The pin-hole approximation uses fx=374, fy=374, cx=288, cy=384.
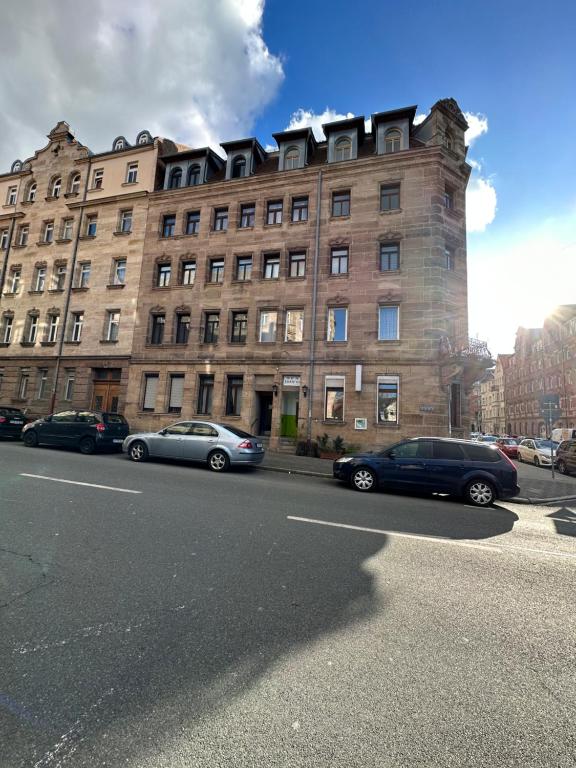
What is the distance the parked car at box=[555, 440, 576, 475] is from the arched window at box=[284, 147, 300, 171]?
20524 millimetres

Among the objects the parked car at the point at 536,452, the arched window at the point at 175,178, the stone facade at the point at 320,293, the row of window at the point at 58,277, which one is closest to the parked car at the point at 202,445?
the stone facade at the point at 320,293

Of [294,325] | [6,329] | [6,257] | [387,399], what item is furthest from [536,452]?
[6,257]

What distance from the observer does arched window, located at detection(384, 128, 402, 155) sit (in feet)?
64.5

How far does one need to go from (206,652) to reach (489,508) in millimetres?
8210

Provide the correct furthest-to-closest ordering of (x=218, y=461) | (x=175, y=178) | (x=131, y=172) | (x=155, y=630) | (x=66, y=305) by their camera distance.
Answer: (x=131, y=172) → (x=66, y=305) → (x=175, y=178) → (x=218, y=461) → (x=155, y=630)

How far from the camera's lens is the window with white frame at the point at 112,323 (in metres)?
22.9

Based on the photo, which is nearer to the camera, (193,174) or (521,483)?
(521,483)

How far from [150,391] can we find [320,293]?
11133mm

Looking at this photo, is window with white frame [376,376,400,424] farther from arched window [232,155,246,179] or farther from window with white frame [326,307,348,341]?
arched window [232,155,246,179]

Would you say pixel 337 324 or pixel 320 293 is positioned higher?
pixel 320 293

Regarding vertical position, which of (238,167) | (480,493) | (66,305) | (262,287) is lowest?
(480,493)

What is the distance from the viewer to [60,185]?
87.9 feet

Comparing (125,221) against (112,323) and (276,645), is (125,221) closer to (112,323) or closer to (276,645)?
(112,323)

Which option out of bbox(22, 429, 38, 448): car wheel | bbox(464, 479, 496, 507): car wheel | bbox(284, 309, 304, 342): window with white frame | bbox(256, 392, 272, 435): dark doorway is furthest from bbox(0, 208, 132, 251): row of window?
bbox(464, 479, 496, 507): car wheel
